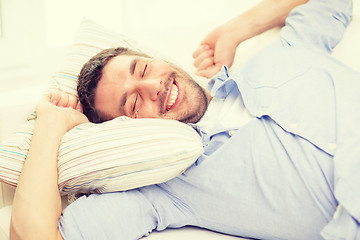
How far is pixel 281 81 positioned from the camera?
1.15 metres

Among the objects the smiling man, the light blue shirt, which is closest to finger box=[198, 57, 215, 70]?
the smiling man

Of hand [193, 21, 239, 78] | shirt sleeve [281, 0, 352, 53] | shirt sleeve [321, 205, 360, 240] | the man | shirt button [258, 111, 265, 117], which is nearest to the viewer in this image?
shirt sleeve [321, 205, 360, 240]

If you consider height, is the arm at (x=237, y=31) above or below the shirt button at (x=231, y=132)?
above

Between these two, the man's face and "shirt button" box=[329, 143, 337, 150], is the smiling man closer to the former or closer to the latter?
the man's face

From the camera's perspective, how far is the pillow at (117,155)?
96 centimetres

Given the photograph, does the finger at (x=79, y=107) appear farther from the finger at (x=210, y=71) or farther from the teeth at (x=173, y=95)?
the finger at (x=210, y=71)

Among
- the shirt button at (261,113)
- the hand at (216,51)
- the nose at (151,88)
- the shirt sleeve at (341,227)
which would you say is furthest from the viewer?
the hand at (216,51)

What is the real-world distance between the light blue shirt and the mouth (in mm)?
200

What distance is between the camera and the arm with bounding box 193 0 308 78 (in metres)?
→ 1.57

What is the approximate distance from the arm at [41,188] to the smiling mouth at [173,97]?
33 cm

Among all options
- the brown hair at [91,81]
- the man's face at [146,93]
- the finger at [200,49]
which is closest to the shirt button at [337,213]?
the man's face at [146,93]

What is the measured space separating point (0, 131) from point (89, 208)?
0.51 meters

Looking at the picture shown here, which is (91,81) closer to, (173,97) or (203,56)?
(173,97)

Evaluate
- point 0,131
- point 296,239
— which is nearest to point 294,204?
point 296,239
